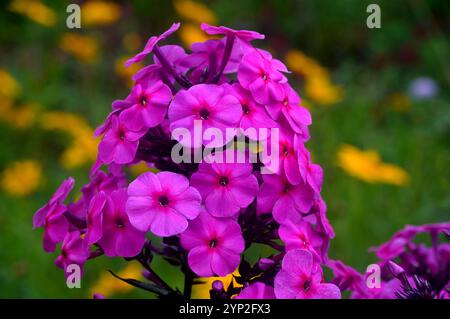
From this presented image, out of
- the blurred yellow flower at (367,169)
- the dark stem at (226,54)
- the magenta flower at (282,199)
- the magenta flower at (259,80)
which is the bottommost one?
the blurred yellow flower at (367,169)

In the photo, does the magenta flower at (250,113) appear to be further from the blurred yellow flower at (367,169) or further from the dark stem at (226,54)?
the blurred yellow flower at (367,169)

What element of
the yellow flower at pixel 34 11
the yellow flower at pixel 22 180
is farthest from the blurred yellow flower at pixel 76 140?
the yellow flower at pixel 34 11

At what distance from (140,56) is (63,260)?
1.18 feet

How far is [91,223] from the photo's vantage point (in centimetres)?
111

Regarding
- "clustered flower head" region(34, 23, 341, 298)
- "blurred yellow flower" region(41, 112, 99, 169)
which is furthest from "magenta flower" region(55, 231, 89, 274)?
"blurred yellow flower" region(41, 112, 99, 169)

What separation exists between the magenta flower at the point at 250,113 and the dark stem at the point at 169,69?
10cm

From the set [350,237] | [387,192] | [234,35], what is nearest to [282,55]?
[387,192]

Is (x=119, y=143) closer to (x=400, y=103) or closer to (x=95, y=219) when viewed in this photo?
(x=95, y=219)

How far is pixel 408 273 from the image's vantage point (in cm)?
142

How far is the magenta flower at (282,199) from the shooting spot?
1.11m

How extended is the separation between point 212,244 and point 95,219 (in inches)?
7.1

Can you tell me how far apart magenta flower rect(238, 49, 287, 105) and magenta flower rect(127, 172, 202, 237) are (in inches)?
7.1

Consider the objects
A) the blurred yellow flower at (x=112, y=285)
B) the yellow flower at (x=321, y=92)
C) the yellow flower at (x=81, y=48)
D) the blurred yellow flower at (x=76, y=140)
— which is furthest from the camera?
the yellow flower at (x=81, y=48)

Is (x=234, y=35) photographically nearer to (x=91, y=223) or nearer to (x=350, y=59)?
(x=91, y=223)
